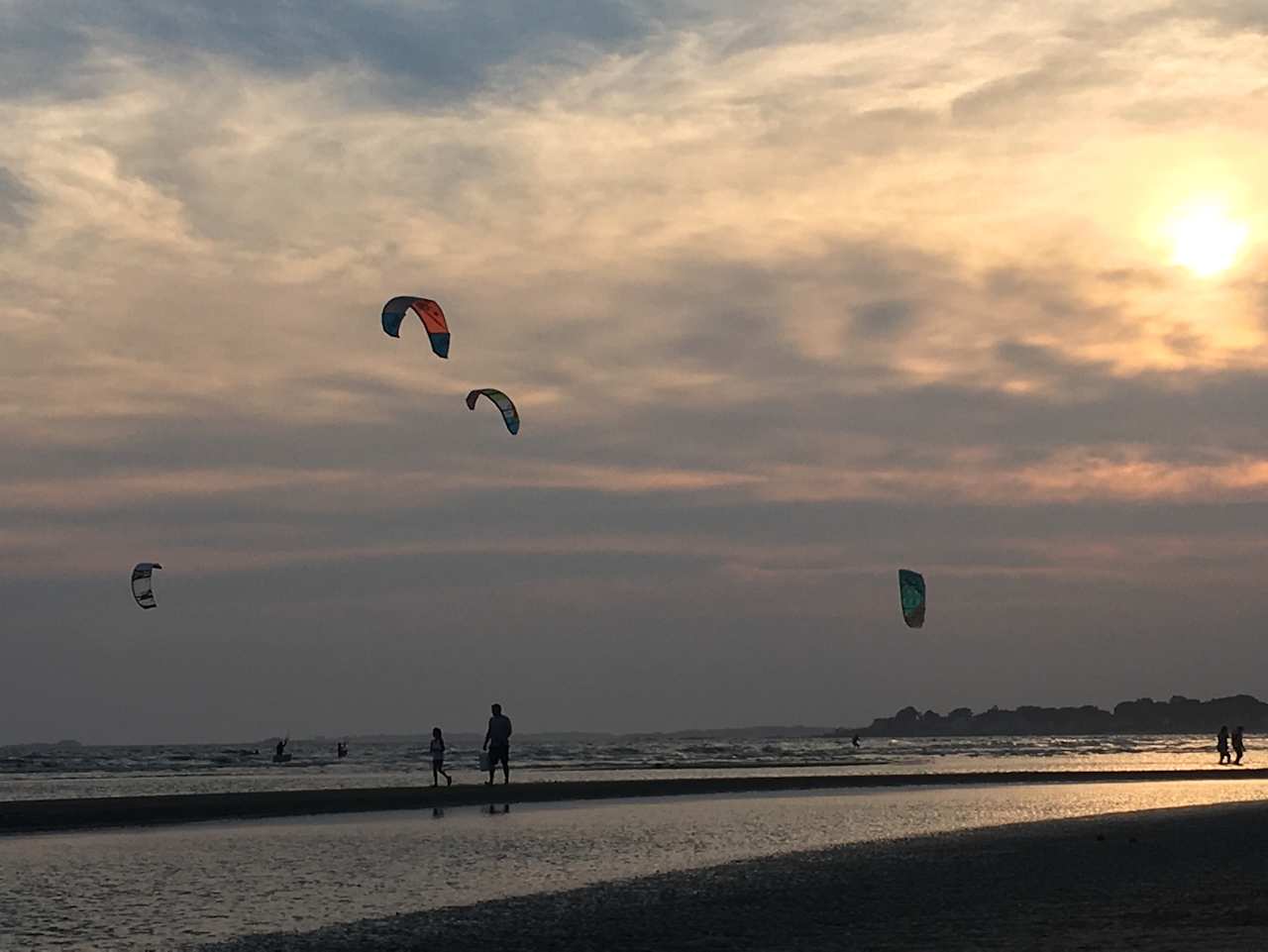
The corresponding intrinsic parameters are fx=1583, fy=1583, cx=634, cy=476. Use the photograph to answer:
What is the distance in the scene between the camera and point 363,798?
30453mm

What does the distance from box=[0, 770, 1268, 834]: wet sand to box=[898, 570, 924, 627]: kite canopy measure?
4474mm

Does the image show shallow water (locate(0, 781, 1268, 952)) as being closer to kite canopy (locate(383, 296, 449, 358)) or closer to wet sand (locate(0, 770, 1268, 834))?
wet sand (locate(0, 770, 1268, 834))

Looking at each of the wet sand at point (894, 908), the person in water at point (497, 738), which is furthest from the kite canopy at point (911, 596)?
the wet sand at point (894, 908)

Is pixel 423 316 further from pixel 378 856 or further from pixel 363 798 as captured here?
pixel 378 856

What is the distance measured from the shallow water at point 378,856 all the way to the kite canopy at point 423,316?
1023 centimetres

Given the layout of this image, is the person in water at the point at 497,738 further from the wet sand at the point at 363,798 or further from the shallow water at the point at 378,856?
the shallow water at the point at 378,856

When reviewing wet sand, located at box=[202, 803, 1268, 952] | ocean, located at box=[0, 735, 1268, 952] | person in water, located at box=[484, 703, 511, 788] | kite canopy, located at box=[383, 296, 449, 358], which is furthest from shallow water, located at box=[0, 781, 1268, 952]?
kite canopy, located at box=[383, 296, 449, 358]

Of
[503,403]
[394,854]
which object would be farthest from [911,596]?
[394,854]

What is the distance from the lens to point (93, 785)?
51594 millimetres

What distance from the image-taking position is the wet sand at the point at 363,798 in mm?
24984

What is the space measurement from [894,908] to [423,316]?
906 inches

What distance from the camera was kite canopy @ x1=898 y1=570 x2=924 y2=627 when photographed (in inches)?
1529

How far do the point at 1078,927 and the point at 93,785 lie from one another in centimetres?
4571

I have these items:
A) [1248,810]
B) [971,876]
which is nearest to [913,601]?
A: [1248,810]
